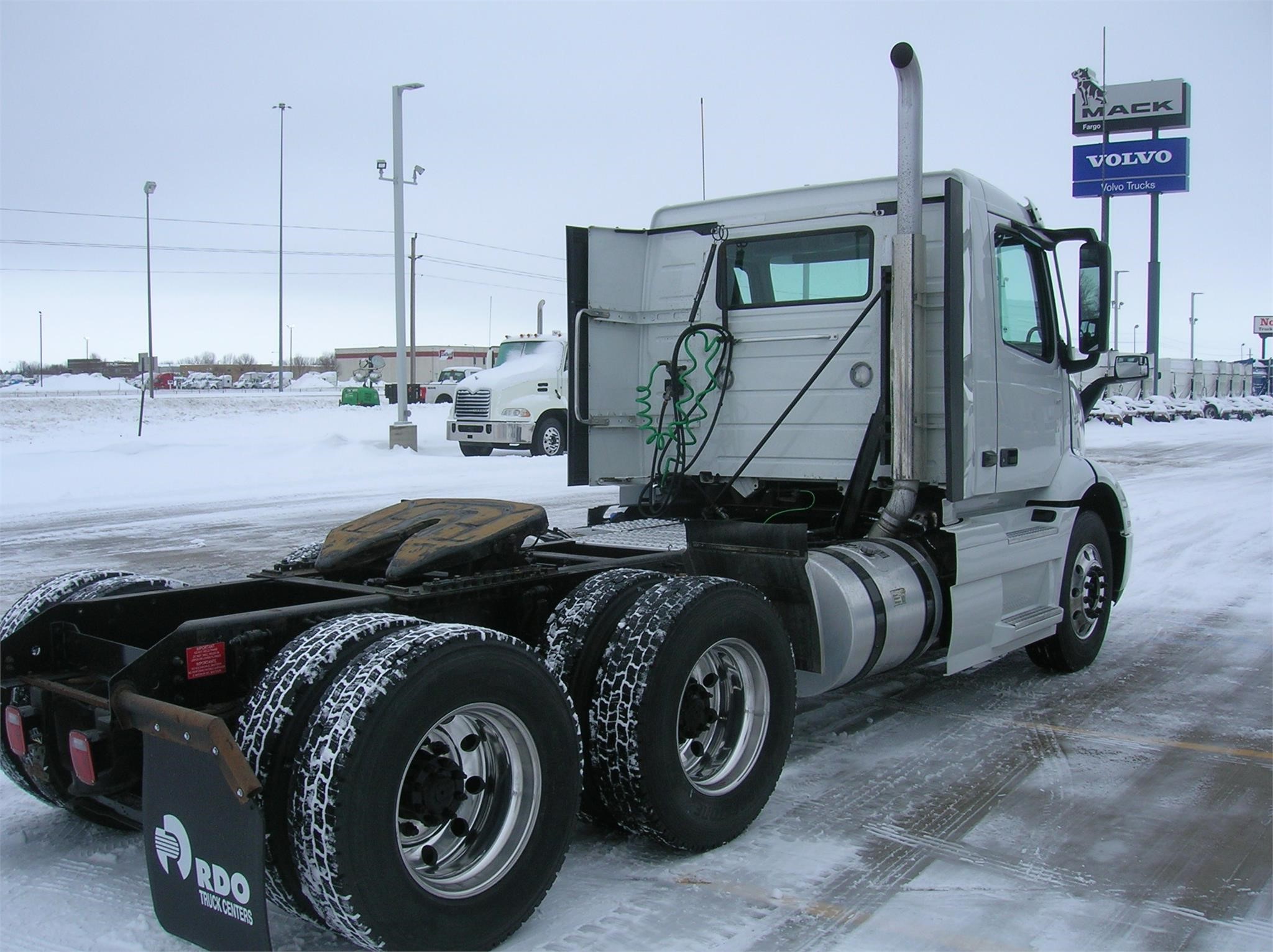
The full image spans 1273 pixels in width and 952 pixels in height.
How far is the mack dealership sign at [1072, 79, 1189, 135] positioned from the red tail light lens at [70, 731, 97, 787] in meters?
45.8

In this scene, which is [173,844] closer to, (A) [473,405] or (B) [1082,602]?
(B) [1082,602]

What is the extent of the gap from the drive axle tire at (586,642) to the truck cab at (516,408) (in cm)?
1815

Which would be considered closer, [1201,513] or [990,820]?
[990,820]

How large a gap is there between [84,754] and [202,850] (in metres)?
0.54

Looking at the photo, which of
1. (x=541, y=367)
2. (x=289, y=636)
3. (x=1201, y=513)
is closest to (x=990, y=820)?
(x=289, y=636)

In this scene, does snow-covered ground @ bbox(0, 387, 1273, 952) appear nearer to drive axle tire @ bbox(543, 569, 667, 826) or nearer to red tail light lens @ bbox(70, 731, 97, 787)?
drive axle tire @ bbox(543, 569, 667, 826)

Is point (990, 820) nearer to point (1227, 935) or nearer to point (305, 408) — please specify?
point (1227, 935)

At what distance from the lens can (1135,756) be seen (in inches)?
201

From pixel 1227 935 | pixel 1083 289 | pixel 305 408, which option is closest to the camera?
pixel 1227 935

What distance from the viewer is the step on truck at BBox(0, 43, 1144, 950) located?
2.88 m

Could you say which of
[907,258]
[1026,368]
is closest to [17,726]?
[907,258]

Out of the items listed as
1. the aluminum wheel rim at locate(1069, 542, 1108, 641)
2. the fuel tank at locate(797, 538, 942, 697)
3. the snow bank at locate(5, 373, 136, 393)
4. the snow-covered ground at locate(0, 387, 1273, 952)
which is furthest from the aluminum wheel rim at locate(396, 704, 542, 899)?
the snow bank at locate(5, 373, 136, 393)

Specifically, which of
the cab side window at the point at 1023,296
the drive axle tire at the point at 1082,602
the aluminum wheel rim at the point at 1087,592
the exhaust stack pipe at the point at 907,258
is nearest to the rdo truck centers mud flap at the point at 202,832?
the exhaust stack pipe at the point at 907,258

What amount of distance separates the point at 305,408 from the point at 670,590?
4377 centimetres
